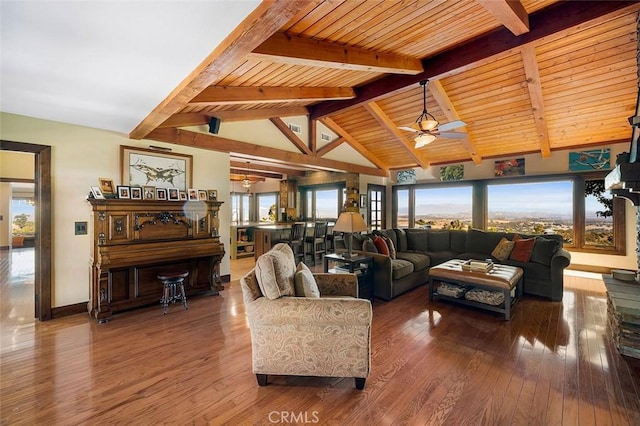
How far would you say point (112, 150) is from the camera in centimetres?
386

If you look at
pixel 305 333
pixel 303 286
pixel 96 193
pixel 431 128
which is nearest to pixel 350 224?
pixel 303 286

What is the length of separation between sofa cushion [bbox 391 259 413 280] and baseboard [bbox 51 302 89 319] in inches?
173

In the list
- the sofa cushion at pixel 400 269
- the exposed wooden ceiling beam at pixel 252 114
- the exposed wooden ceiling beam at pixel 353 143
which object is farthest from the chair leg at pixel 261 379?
the exposed wooden ceiling beam at pixel 353 143

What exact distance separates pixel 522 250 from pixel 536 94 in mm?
2575

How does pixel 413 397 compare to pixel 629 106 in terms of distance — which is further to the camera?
pixel 629 106

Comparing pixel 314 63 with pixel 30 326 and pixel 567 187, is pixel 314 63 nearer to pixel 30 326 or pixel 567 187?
pixel 30 326

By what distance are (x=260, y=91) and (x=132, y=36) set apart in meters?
2.11

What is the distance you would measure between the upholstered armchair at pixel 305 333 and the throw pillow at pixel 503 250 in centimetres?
A: 399

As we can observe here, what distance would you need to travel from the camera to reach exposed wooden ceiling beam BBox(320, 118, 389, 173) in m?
6.62

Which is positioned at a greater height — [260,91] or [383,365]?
[260,91]

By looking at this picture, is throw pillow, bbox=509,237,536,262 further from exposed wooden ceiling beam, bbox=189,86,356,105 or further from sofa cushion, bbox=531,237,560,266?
exposed wooden ceiling beam, bbox=189,86,356,105

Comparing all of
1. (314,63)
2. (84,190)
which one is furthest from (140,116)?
(314,63)

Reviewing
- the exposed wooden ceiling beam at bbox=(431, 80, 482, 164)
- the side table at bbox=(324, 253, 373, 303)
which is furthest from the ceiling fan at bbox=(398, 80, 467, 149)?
the side table at bbox=(324, 253, 373, 303)

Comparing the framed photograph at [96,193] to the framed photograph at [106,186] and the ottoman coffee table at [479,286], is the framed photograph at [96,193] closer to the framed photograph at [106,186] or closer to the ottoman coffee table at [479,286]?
the framed photograph at [106,186]
